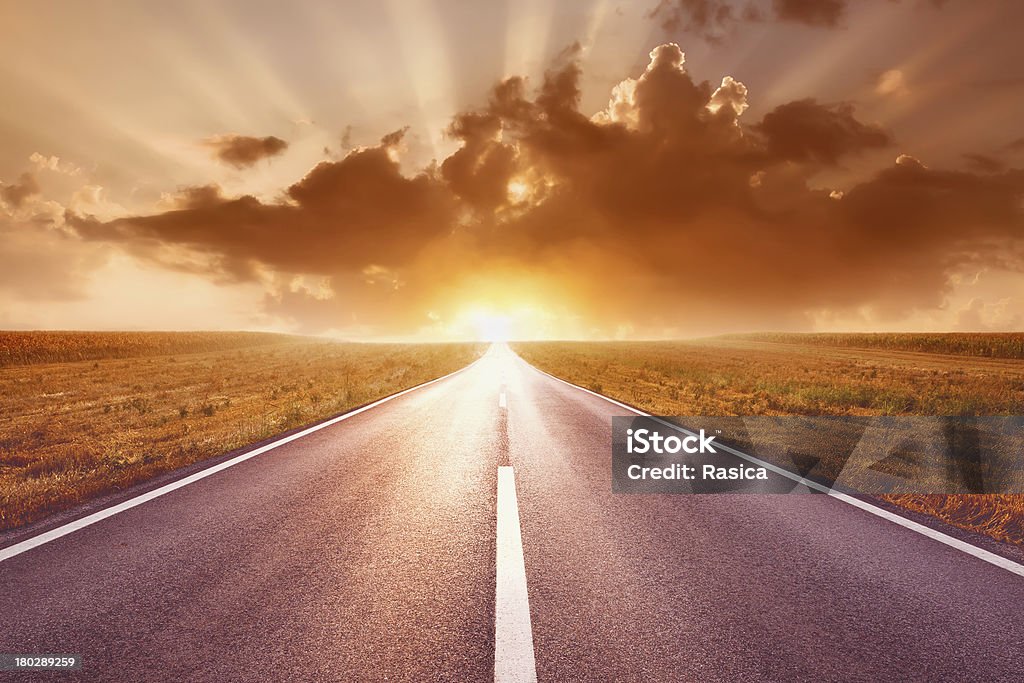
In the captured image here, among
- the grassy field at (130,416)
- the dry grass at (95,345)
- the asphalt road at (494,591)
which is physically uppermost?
the dry grass at (95,345)

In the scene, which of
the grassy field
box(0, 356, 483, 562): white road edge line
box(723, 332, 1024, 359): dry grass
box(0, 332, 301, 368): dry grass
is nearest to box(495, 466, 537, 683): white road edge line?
box(0, 356, 483, 562): white road edge line

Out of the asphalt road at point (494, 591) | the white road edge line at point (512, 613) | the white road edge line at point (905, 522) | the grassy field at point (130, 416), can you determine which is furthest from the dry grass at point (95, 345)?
the white road edge line at point (905, 522)

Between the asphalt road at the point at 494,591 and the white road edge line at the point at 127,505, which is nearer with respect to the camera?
the asphalt road at the point at 494,591

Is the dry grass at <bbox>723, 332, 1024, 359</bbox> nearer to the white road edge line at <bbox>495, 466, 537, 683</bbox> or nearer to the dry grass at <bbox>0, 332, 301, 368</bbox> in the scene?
the white road edge line at <bbox>495, 466, 537, 683</bbox>

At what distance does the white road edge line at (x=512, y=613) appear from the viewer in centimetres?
259

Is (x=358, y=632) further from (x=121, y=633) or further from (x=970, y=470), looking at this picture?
(x=970, y=470)

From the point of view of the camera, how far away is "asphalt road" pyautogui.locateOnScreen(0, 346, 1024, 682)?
2713mm

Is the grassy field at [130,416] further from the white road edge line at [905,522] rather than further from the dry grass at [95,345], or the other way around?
the white road edge line at [905,522]

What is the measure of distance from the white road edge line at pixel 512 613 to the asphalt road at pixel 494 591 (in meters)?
0.02

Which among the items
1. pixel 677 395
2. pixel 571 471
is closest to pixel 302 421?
pixel 571 471

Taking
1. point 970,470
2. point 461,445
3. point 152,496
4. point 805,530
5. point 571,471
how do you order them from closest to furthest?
1. point 805,530
2. point 152,496
3. point 571,471
4. point 970,470
5. point 461,445

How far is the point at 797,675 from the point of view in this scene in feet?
8.61

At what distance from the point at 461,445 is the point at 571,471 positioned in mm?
2426

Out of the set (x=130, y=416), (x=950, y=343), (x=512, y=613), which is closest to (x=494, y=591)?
(x=512, y=613)
